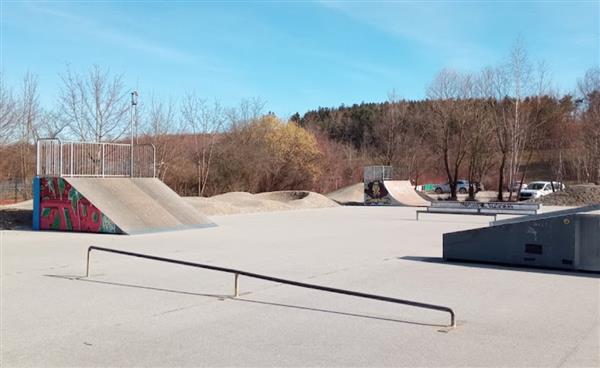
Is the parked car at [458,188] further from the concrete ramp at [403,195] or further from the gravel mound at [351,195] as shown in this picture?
the concrete ramp at [403,195]

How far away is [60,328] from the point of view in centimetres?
630

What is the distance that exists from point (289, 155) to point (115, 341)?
43.7 metres

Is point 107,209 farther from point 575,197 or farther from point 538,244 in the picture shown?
point 575,197

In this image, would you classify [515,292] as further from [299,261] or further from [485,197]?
[485,197]

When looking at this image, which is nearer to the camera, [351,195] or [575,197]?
[575,197]

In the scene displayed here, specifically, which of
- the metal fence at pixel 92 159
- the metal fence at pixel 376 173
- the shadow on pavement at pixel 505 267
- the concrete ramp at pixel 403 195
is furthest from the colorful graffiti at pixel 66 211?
the metal fence at pixel 376 173

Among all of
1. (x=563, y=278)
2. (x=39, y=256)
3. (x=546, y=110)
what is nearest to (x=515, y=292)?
Answer: (x=563, y=278)

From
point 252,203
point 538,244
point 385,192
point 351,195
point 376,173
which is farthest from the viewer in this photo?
point 351,195

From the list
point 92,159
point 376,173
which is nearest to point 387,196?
point 376,173

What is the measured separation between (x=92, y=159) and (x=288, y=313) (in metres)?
17.3

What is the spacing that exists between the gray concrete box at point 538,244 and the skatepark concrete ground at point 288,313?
1.06ft

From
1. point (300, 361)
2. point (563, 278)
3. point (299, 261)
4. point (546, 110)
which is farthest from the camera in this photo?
point (546, 110)

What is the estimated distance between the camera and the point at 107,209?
18.1 meters

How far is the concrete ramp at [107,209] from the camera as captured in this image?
17.9 metres
